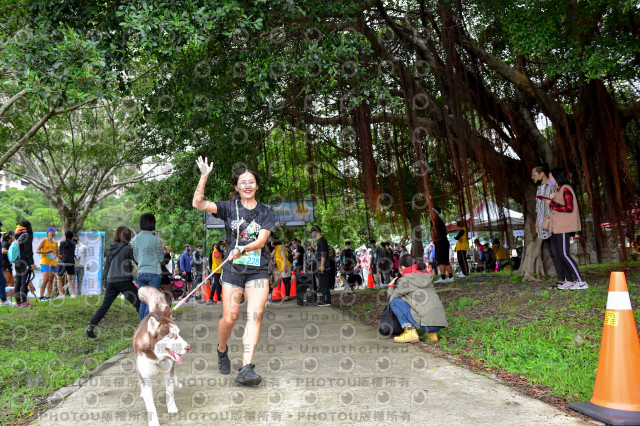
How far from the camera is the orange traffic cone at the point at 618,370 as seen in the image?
280 centimetres

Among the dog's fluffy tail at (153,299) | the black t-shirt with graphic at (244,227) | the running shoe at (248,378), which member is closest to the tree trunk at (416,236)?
the black t-shirt with graphic at (244,227)

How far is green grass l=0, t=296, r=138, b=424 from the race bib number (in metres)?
1.67

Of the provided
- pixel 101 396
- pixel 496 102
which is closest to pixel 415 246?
pixel 496 102

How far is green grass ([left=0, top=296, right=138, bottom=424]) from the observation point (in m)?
3.78

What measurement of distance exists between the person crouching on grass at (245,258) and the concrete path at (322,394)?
1.12 feet

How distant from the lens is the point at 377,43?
8.48m

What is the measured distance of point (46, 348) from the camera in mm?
5965

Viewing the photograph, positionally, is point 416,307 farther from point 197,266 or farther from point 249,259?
point 197,266

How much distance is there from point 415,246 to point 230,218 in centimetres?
1258

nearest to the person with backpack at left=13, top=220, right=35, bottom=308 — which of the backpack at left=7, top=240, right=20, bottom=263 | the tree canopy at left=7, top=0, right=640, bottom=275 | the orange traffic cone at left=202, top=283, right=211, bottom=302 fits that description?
the backpack at left=7, top=240, right=20, bottom=263

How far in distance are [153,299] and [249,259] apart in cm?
99

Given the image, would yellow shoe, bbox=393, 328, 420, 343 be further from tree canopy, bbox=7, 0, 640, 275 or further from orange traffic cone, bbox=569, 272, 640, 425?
tree canopy, bbox=7, 0, 640, 275

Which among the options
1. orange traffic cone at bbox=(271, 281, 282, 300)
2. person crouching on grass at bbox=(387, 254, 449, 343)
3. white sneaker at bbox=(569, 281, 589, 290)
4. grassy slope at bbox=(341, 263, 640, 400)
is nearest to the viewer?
grassy slope at bbox=(341, 263, 640, 400)

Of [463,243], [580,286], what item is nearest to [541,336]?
[580,286]
